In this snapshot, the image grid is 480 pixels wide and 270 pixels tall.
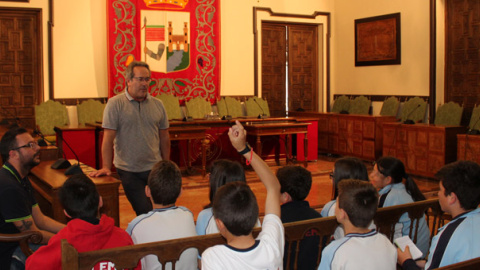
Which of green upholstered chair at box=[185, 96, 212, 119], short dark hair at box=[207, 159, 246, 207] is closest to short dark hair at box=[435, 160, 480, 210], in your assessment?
short dark hair at box=[207, 159, 246, 207]

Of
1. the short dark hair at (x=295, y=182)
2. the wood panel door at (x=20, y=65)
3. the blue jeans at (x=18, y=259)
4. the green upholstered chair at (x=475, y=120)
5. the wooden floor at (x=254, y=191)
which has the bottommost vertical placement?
the wooden floor at (x=254, y=191)

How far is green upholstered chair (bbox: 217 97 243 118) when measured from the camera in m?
10.2

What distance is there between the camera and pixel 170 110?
9516mm

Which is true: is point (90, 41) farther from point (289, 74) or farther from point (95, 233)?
point (95, 233)

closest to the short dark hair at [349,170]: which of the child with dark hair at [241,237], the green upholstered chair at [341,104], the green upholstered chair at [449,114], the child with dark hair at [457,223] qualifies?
the child with dark hair at [457,223]

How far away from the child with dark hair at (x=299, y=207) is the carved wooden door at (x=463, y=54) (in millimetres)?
6948

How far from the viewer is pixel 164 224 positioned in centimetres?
253

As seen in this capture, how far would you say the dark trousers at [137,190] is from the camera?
149 inches

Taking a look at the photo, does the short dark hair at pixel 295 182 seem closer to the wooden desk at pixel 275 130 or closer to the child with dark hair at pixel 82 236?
the child with dark hair at pixel 82 236

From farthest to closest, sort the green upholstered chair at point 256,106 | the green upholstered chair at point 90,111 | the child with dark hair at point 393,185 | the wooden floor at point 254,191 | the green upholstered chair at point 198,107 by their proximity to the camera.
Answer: the green upholstered chair at point 256,106
the green upholstered chair at point 198,107
the green upholstered chair at point 90,111
the wooden floor at point 254,191
the child with dark hair at point 393,185

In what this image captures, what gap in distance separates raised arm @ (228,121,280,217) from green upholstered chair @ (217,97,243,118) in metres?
7.94

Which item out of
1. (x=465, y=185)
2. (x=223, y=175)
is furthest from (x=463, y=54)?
(x=223, y=175)

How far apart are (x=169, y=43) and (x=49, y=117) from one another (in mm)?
2538

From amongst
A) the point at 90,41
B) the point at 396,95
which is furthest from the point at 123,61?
the point at 396,95
